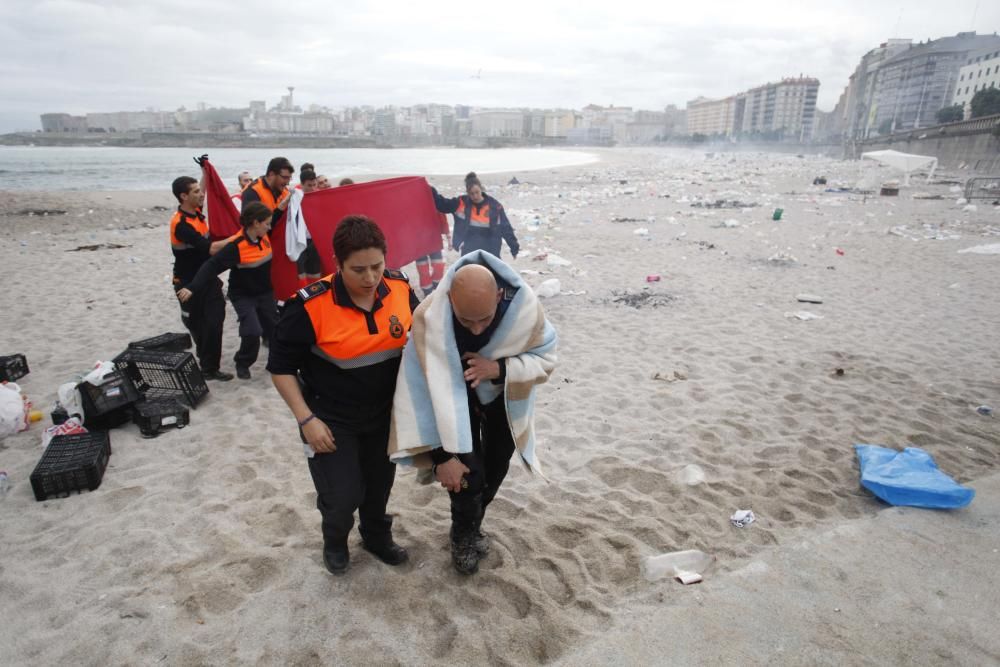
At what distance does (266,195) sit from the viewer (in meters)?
4.80

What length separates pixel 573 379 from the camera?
4.79 m

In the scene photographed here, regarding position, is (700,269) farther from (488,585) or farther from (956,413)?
(488,585)

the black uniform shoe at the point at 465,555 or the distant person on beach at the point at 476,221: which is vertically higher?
the distant person on beach at the point at 476,221

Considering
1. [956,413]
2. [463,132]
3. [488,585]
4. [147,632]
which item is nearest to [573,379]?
[488,585]

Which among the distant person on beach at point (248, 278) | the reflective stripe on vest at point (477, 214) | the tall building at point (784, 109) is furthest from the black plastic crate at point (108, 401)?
the tall building at point (784, 109)

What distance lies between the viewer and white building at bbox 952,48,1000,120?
62.9 meters

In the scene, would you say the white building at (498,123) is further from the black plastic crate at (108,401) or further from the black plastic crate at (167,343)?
the black plastic crate at (108,401)

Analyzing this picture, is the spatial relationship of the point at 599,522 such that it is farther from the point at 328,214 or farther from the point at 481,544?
the point at 328,214

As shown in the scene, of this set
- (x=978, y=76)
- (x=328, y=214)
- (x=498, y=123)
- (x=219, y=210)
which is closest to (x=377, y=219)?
(x=328, y=214)

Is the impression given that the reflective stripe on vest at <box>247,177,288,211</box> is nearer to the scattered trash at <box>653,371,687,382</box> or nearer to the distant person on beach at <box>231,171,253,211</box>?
the distant person on beach at <box>231,171,253,211</box>

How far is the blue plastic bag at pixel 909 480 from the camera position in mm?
2902

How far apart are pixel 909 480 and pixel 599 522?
5.93 feet

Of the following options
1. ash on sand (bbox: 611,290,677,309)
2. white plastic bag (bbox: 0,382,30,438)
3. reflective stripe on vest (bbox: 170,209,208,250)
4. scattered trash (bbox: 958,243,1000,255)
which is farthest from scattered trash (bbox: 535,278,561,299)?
scattered trash (bbox: 958,243,1000,255)

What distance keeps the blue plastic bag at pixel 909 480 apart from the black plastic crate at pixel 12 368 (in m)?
6.56
